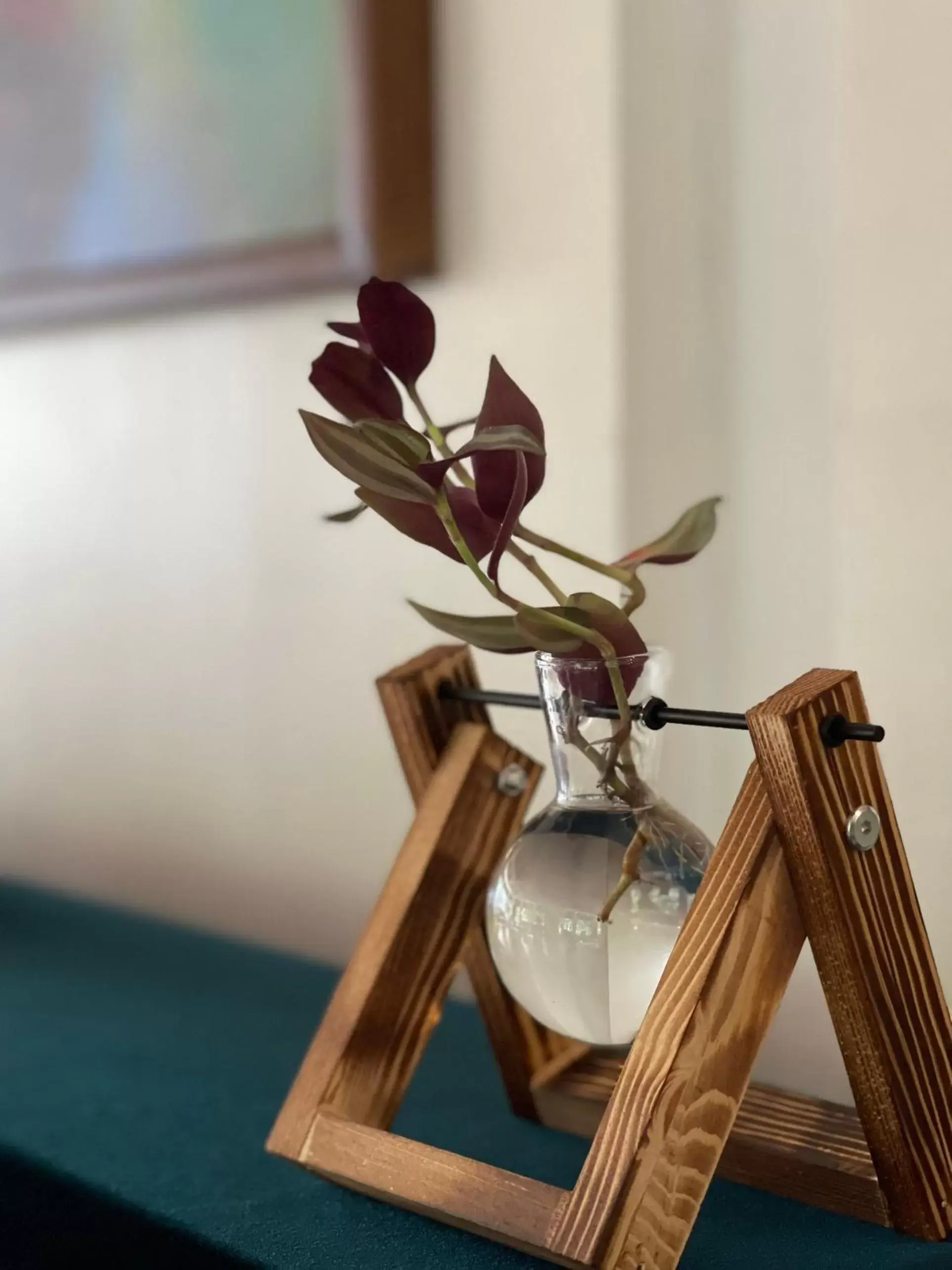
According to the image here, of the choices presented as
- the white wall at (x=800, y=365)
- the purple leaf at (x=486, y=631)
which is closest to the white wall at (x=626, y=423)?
the white wall at (x=800, y=365)

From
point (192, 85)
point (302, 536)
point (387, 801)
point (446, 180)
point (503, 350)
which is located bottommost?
point (387, 801)

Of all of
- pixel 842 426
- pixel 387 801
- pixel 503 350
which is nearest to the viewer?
pixel 842 426

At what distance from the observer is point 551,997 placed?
55 cm

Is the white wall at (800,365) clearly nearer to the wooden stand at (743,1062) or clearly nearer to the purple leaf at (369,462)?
the wooden stand at (743,1062)

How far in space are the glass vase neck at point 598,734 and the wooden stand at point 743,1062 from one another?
7 cm

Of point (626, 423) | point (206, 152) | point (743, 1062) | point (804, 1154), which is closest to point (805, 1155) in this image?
point (804, 1154)

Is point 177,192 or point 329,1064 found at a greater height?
point 177,192

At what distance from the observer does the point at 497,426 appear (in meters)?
0.51

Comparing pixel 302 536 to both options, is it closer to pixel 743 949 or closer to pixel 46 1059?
pixel 46 1059

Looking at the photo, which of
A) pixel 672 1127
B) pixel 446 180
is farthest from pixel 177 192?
pixel 672 1127

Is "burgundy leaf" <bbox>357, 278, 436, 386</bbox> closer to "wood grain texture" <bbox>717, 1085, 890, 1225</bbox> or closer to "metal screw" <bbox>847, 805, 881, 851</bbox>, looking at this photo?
"metal screw" <bbox>847, 805, 881, 851</bbox>

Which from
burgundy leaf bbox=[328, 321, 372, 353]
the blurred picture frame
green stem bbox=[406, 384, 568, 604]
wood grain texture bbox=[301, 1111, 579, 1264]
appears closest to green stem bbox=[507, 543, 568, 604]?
green stem bbox=[406, 384, 568, 604]

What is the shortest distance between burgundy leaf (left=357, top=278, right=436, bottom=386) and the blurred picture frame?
1.23 feet

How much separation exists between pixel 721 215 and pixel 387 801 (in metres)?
0.51
